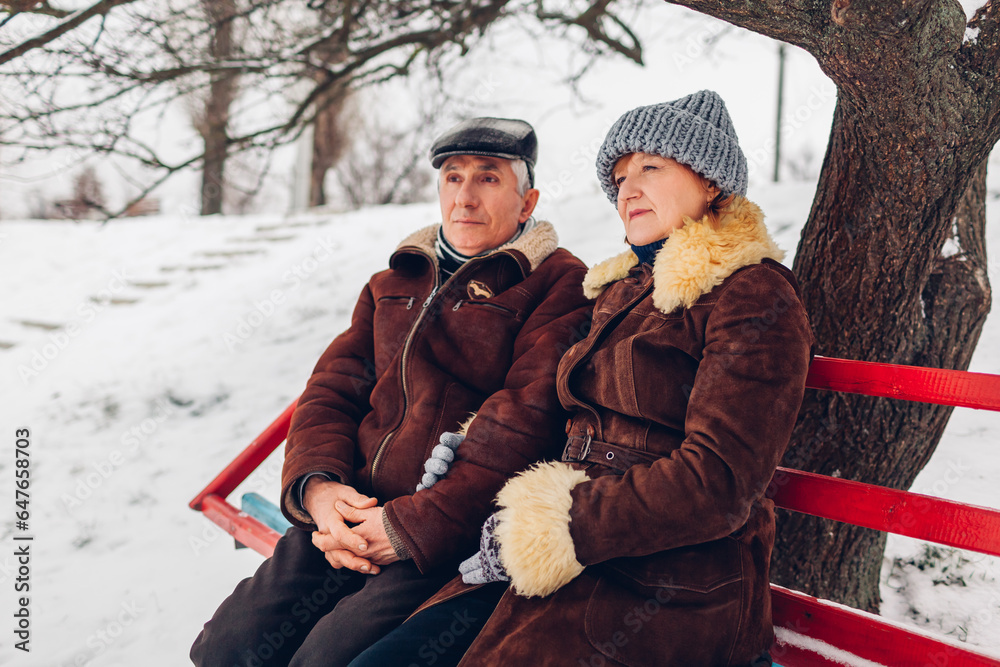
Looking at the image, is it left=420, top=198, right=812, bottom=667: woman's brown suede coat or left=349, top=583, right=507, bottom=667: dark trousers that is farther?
left=349, top=583, right=507, bottom=667: dark trousers

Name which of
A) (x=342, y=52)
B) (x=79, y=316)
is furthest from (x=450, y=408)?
(x=79, y=316)

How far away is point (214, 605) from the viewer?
2.88m

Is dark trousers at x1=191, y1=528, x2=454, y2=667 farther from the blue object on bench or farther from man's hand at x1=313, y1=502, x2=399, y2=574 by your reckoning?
the blue object on bench

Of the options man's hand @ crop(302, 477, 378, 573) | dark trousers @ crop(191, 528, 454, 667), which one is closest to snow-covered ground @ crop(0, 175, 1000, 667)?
dark trousers @ crop(191, 528, 454, 667)

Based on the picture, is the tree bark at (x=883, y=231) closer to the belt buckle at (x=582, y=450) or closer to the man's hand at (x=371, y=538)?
the belt buckle at (x=582, y=450)

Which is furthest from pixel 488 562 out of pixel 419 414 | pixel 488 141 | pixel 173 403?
pixel 173 403

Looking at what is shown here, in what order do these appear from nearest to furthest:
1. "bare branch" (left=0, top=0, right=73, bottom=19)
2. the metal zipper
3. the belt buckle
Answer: the belt buckle, the metal zipper, "bare branch" (left=0, top=0, right=73, bottom=19)

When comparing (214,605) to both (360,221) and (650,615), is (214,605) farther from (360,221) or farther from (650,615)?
(360,221)

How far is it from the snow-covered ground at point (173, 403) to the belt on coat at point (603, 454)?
1.02 m

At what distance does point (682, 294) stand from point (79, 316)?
293 inches

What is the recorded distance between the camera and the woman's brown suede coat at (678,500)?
1308 mm

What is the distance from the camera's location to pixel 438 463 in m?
1.76

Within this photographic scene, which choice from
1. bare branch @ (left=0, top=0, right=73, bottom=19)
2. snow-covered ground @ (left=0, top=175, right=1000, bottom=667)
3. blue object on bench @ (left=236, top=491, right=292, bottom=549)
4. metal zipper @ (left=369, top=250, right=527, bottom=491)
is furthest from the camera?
bare branch @ (left=0, top=0, right=73, bottom=19)

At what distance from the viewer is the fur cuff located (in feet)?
4.51
